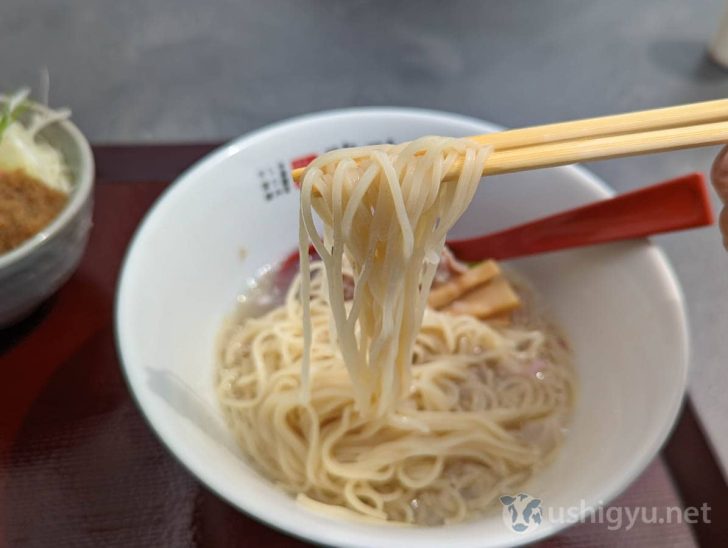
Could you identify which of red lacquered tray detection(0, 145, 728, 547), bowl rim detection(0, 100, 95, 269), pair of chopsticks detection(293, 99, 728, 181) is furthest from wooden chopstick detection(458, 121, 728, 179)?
bowl rim detection(0, 100, 95, 269)

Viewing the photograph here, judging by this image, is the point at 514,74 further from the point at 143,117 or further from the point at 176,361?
the point at 176,361

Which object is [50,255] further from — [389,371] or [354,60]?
[354,60]

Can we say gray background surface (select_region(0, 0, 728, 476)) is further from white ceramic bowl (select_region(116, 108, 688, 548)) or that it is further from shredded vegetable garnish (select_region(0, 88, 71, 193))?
white ceramic bowl (select_region(116, 108, 688, 548))

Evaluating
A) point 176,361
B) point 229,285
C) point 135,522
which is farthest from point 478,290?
point 135,522

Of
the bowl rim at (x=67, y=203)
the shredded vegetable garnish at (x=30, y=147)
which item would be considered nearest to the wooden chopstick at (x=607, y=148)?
the bowl rim at (x=67, y=203)

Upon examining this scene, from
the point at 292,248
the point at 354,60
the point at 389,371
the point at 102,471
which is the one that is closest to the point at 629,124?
the point at 389,371
